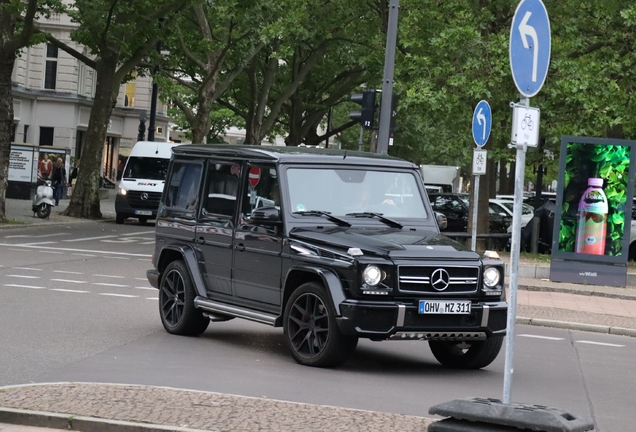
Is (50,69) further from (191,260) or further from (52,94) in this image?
(191,260)

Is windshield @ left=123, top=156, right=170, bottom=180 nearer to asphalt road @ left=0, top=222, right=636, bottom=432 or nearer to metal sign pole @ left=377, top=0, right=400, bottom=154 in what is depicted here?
metal sign pole @ left=377, top=0, right=400, bottom=154

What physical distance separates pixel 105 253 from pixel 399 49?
1147 cm

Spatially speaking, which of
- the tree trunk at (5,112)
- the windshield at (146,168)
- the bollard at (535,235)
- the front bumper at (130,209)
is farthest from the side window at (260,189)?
the windshield at (146,168)

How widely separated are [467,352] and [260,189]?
2491 millimetres

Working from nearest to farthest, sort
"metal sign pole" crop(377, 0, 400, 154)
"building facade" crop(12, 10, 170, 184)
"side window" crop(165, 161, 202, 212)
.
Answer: "side window" crop(165, 161, 202, 212) → "metal sign pole" crop(377, 0, 400, 154) → "building facade" crop(12, 10, 170, 184)

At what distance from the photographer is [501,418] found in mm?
7059

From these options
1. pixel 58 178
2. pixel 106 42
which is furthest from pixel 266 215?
pixel 58 178

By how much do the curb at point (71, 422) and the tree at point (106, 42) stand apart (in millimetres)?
26628

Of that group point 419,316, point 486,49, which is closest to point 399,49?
point 486,49

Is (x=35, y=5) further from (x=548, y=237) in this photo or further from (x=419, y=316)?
(x=419, y=316)

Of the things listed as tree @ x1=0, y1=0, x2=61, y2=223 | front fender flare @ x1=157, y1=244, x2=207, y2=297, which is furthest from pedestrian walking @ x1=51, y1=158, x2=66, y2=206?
front fender flare @ x1=157, y1=244, x2=207, y2=297

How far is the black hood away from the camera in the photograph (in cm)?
1005

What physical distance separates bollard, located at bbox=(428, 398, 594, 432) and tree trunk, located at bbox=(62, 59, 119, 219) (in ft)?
101

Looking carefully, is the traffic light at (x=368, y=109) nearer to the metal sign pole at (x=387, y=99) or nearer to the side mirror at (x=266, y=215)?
the metal sign pole at (x=387, y=99)
